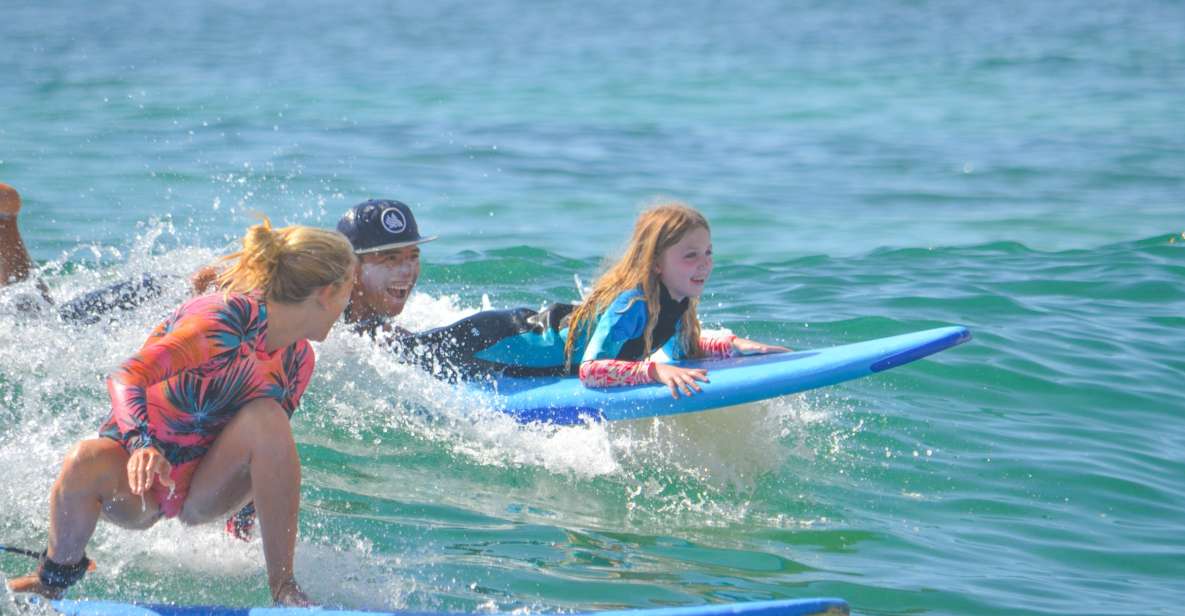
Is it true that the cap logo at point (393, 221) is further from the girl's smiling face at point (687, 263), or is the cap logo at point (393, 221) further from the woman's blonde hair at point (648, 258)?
the girl's smiling face at point (687, 263)

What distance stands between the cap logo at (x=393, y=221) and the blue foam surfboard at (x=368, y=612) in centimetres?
282

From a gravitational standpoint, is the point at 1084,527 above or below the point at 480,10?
below

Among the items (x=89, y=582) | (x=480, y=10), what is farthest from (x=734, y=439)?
(x=480, y=10)

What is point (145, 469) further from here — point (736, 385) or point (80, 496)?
point (736, 385)

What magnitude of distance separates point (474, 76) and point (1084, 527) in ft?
57.3

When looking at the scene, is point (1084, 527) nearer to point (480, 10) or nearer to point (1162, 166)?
point (1162, 166)

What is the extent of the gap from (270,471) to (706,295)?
5863 mm

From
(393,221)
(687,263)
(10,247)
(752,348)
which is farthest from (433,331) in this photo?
(10,247)

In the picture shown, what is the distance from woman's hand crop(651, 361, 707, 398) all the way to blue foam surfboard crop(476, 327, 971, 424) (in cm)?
4

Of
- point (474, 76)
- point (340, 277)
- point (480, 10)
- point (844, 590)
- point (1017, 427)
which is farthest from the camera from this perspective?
point (480, 10)

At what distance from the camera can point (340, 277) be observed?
14.6 ft

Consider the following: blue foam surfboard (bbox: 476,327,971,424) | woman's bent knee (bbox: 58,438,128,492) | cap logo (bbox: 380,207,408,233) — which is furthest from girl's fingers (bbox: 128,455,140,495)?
cap logo (bbox: 380,207,408,233)

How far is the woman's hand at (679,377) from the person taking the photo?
5.99 metres

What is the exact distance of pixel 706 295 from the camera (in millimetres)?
9898
